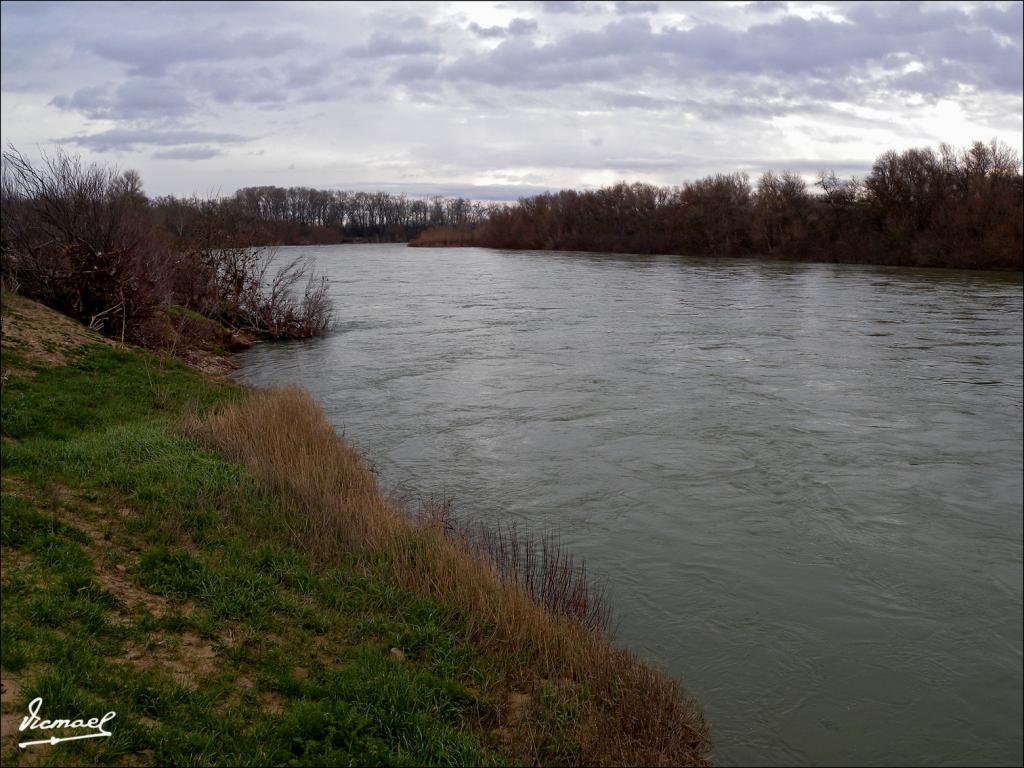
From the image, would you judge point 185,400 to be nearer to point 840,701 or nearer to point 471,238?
point 840,701

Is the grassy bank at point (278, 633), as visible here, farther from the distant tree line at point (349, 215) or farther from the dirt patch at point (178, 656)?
the distant tree line at point (349, 215)

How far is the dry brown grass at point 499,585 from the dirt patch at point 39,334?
14.5 feet

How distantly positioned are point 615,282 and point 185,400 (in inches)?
1149

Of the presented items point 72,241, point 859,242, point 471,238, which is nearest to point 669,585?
point 72,241

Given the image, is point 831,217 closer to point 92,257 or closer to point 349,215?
point 92,257

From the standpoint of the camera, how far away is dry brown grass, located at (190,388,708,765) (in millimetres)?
5098

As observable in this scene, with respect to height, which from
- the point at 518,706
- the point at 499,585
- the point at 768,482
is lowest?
the point at 518,706

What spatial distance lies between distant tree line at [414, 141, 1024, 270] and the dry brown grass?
4176 centimetres

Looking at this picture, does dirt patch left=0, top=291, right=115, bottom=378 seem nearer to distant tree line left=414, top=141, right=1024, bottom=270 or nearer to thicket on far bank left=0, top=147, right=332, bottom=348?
thicket on far bank left=0, top=147, right=332, bottom=348

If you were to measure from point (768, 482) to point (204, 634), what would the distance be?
719 cm

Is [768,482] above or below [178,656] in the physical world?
below

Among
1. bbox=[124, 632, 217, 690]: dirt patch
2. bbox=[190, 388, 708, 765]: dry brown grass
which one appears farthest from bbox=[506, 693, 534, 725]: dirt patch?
bbox=[124, 632, 217, 690]: dirt patch

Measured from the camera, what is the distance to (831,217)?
54.8 m

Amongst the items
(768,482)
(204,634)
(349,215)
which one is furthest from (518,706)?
(349,215)
